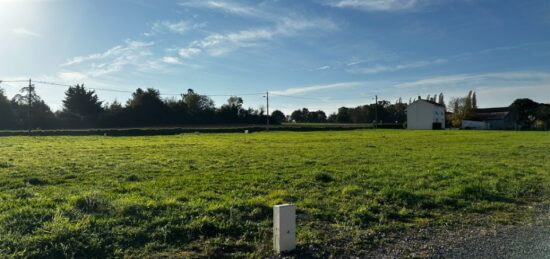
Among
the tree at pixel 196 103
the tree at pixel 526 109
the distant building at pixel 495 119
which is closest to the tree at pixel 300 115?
the tree at pixel 196 103

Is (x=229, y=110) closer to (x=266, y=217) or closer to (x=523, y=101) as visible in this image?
(x=523, y=101)

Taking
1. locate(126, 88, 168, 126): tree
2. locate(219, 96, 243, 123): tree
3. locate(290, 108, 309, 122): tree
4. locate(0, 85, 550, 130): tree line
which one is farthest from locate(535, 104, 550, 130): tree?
locate(126, 88, 168, 126): tree

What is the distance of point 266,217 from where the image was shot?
6914mm

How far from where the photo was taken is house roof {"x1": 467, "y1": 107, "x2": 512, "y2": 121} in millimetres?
102319

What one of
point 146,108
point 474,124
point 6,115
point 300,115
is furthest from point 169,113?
point 474,124

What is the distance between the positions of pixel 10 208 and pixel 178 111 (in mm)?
86716

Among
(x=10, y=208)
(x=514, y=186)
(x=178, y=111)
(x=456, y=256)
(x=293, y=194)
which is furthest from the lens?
(x=178, y=111)

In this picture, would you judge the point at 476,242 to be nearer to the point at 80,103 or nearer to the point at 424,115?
the point at 80,103

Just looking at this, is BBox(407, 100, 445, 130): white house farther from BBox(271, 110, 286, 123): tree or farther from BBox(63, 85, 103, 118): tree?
BBox(63, 85, 103, 118): tree

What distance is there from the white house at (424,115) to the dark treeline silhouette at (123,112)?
37.6 metres

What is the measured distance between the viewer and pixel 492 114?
106 metres

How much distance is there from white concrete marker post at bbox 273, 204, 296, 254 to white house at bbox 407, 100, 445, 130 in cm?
9663

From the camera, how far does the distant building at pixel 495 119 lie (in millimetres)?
98000

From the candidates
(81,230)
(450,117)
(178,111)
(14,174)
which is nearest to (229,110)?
(178,111)
